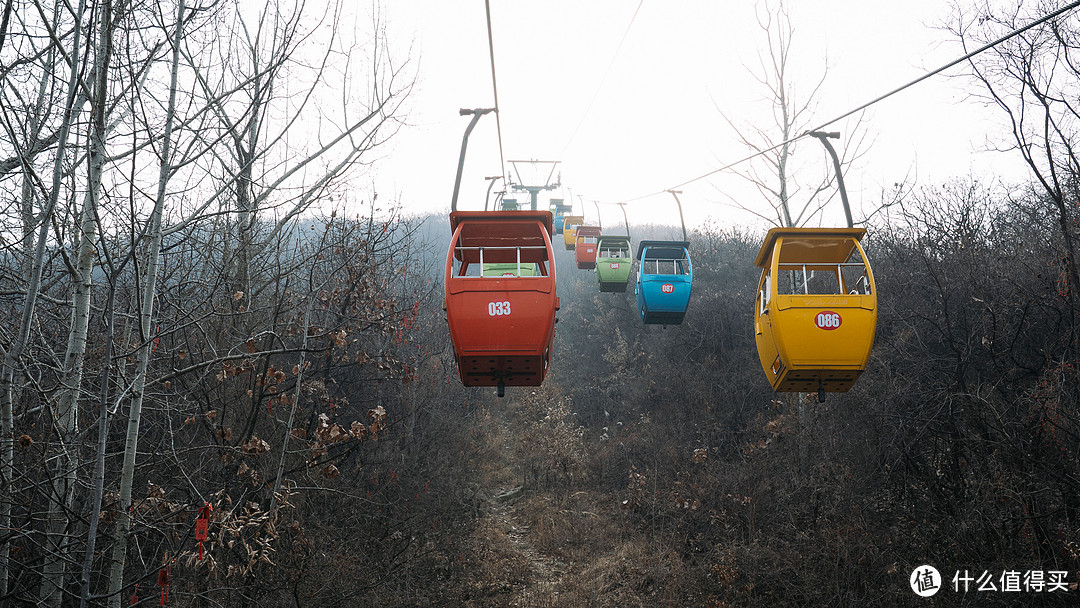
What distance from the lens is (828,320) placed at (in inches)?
219

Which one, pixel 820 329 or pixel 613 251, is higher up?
pixel 613 251

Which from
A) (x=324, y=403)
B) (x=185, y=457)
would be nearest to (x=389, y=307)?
(x=324, y=403)

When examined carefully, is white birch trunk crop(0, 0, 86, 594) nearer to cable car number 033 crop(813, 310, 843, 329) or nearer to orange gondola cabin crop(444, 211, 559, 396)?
orange gondola cabin crop(444, 211, 559, 396)

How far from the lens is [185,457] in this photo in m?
7.53

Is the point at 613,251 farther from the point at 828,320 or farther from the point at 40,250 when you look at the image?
the point at 40,250

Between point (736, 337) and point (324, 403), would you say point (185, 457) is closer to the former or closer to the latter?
point (324, 403)

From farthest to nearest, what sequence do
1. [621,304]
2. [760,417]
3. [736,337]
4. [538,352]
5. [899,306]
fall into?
[621,304] → [736,337] → [760,417] → [899,306] → [538,352]

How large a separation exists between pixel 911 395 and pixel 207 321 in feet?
38.1

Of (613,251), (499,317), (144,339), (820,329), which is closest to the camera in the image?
(144,339)

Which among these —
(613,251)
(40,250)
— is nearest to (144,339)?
(40,250)

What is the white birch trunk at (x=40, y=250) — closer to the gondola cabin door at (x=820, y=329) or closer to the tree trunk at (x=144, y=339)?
the tree trunk at (x=144, y=339)

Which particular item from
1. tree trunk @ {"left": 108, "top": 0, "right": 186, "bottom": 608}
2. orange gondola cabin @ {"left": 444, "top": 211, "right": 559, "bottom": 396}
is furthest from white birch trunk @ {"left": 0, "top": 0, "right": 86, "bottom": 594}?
orange gondola cabin @ {"left": 444, "top": 211, "right": 559, "bottom": 396}

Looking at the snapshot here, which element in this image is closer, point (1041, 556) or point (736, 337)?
point (1041, 556)

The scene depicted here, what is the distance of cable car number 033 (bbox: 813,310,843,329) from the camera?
5543mm
